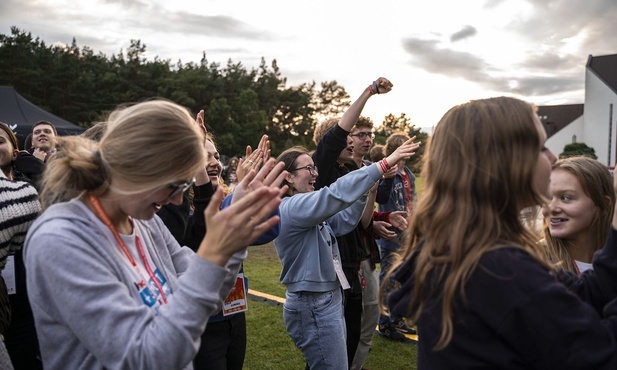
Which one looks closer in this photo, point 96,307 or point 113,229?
point 96,307

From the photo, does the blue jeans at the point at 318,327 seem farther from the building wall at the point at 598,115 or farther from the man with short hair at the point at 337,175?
the building wall at the point at 598,115

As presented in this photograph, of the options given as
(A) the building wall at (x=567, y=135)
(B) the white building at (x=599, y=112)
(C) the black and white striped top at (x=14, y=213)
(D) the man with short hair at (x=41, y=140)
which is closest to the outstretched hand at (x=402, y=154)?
(C) the black and white striped top at (x=14, y=213)

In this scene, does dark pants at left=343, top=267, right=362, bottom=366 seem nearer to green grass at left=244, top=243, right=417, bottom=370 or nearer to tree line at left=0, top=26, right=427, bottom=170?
green grass at left=244, top=243, right=417, bottom=370

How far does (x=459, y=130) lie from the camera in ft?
5.11

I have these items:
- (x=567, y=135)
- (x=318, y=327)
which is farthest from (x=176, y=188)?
(x=567, y=135)

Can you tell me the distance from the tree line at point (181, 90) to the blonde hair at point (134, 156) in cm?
3159

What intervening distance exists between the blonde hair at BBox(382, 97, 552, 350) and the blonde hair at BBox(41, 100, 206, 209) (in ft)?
2.89

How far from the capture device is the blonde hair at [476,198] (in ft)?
4.67

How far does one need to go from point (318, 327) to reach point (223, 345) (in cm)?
69

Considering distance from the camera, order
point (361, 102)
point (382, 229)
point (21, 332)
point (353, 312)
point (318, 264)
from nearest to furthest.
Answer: point (21, 332) < point (318, 264) < point (361, 102) < point (353, 312) < point (382, 229)

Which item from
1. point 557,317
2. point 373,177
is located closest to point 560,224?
point 373,177

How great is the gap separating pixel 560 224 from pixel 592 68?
281 feet

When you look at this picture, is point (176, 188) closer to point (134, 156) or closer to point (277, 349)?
→ point (134, 156)

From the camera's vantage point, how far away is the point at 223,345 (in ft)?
10.2
